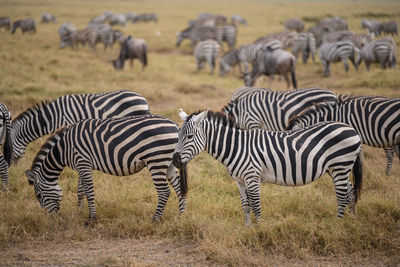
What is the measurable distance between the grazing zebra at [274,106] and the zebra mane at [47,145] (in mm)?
3099

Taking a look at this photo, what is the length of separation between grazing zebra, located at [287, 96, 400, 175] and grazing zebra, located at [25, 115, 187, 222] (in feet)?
6.73

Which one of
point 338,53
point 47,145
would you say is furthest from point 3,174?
point 338,53

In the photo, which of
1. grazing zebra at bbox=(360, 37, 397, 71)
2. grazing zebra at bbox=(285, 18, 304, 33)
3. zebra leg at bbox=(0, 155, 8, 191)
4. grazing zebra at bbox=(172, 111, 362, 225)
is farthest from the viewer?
grazing zebra at bbox=(285, 18, 304, 33)

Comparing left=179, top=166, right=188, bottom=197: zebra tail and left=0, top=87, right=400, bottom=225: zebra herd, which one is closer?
left=0, top=87, right=400, bottom=225: zebra herd

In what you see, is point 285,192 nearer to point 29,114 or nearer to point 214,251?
point 214,251

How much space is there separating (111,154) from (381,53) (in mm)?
13088

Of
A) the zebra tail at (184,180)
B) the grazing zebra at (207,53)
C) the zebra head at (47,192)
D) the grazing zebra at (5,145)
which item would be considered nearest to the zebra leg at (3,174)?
the grazing zebra at (5,145)

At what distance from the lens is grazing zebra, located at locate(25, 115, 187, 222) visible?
5047mm

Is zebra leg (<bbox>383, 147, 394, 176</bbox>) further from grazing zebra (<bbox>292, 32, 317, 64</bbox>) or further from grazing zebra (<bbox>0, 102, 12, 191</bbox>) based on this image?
grazing zebra (<bbox>292, 32, 317, 64</bbox>)

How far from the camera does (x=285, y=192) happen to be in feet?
20.3

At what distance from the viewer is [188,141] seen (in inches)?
178

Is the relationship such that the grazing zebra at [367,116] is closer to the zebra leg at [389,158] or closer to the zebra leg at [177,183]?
the zebra leg at [389,158]

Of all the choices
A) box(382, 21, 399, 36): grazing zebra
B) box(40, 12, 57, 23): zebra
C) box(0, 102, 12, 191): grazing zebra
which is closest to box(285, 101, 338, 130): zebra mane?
box(0, 102, 12, 191): grazing zebra

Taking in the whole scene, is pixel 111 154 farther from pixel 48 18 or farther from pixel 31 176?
pixel 48 18
